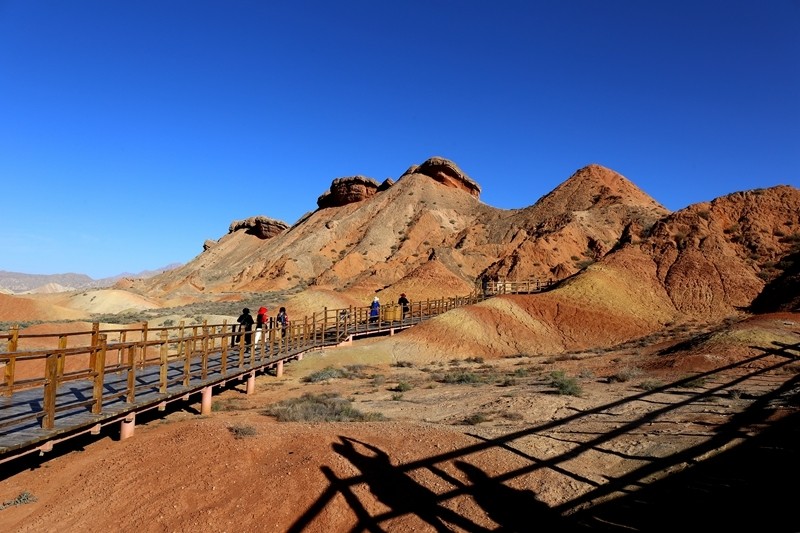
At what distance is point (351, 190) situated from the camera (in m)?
92.6

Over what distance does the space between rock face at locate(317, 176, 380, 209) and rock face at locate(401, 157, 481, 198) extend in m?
7.92

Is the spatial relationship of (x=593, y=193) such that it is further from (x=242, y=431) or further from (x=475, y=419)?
(x=242, y=431)

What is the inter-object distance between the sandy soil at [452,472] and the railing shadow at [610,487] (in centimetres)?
2

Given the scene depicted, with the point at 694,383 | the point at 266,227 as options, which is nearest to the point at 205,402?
the point at 694,383

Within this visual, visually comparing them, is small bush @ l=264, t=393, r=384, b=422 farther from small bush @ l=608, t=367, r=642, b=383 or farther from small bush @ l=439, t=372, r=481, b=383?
small bush @ l=608, t=367, r=642, b=383

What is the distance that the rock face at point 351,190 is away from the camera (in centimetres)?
9244

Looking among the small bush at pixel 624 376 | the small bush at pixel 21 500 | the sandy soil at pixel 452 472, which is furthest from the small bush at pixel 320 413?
the small bush at pixel 624 376

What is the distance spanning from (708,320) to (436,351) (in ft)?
54.9

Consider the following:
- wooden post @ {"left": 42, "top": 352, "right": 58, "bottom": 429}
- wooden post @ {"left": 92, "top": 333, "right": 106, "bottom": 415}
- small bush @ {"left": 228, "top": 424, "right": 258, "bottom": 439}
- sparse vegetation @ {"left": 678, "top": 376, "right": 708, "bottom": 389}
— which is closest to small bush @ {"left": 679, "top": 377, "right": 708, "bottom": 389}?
sparse vegetation @ {"left": 678, "top": 376, "right": 708, "bottom": 389}

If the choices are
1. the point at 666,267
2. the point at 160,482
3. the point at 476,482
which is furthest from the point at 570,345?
the point at 160,482

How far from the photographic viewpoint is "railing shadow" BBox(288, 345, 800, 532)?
5.40m

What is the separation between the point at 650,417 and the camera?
28.2ft

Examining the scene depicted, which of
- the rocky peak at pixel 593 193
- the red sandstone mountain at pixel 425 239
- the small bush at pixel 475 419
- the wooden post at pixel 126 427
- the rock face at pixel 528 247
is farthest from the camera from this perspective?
the rocky peak at pixel 593 193

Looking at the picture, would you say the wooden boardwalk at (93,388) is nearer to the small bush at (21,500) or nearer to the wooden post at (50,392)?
the wooden post at (50,392)
